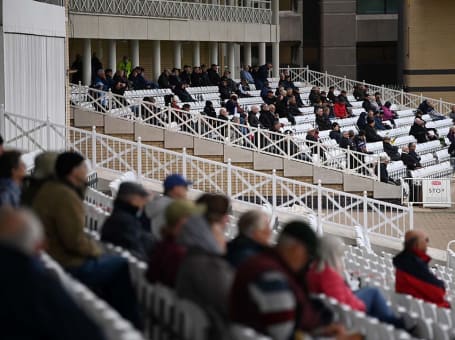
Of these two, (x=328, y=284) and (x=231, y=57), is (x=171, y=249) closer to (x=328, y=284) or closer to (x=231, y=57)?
(x=328, y=284)

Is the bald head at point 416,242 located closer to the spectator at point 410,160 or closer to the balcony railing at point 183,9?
the spectator at point 410,160

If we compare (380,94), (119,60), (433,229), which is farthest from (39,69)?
(380,94)

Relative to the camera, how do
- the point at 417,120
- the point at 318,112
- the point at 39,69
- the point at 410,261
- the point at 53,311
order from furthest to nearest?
1. the point at 417,120
2. the point at 318,112
3. the point at 39,69
4. the point at 410,261
5. the point at 53,311

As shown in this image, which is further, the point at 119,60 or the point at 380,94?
the point at 380,94

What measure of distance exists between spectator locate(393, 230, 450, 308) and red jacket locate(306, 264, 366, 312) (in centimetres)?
214

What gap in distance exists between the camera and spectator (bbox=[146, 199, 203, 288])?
29.1 ft

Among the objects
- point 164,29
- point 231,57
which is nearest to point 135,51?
point 164,29

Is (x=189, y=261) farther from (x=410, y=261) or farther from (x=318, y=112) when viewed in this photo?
(x=318, y=112)

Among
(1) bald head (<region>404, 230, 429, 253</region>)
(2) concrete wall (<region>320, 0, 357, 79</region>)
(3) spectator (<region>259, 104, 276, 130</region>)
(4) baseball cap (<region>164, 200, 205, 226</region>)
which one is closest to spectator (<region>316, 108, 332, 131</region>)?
(3) spectator (<region>259, 104, 276, 130</region>)

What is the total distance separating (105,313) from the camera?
740 centimetres

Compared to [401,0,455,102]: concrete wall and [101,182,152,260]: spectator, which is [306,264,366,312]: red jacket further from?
[401,0,455,102]: concrete wall

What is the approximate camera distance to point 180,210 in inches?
360

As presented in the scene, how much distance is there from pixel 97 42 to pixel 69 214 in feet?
112

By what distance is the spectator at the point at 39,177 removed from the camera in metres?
10.6
